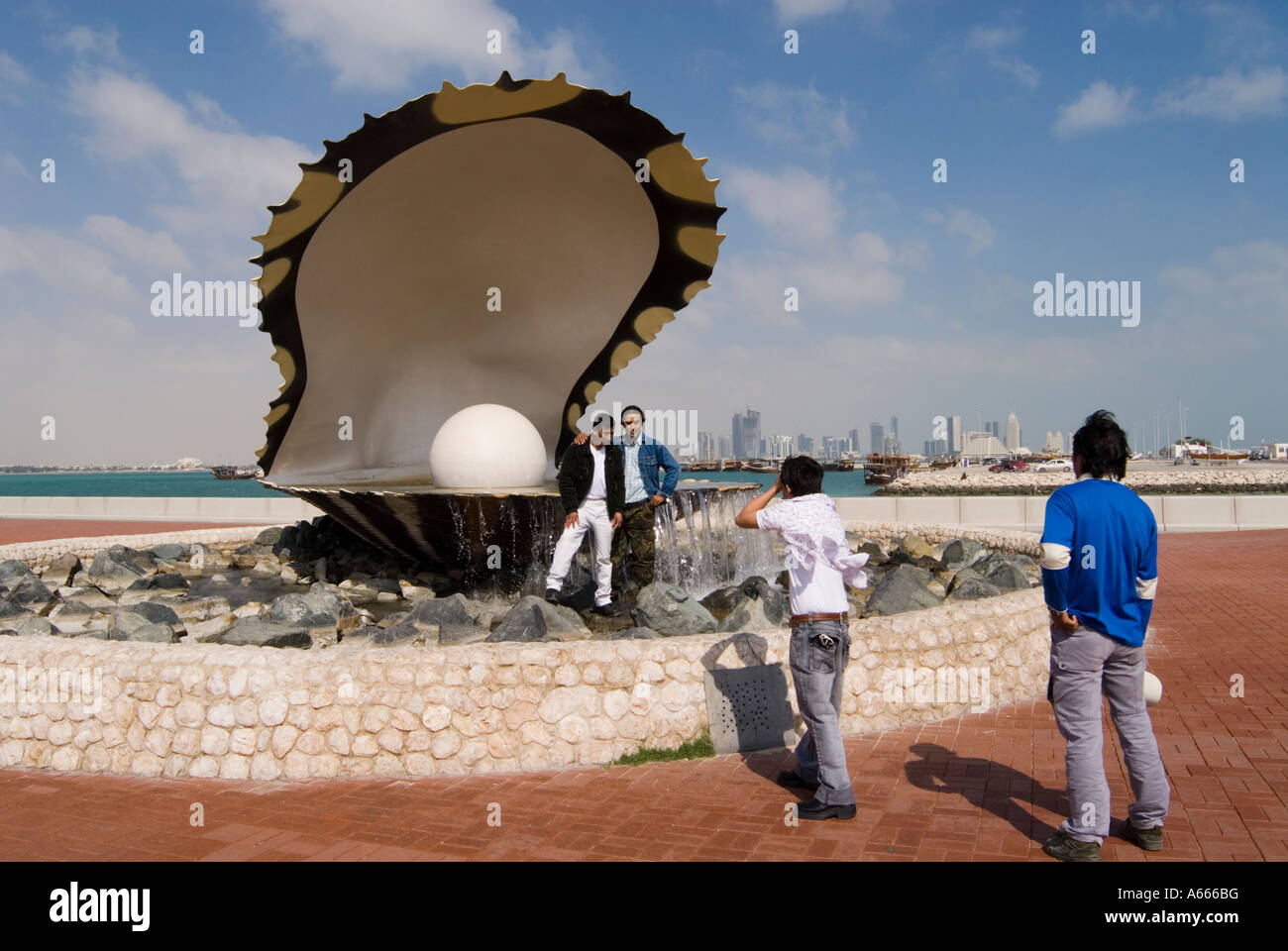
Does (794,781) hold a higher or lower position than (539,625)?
lower

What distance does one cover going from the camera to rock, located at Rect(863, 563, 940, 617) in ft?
24.8

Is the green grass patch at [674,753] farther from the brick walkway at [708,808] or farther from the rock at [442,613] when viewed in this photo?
the rock at [442,613]

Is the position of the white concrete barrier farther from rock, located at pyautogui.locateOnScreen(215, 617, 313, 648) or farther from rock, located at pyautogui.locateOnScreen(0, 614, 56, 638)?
rock, located at pyautogui.locateOnScreen(215, 617, 313, 648)

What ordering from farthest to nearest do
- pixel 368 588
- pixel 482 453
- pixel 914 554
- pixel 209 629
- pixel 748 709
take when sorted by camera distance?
pixel 914 554 → pixel 368 588 → pixel 482 453 → pixel 209 629 → pixel 748 709

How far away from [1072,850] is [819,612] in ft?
4.45

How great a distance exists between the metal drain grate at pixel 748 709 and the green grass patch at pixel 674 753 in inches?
2.0

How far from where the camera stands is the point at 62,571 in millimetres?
11195

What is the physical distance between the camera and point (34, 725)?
17.3 ft

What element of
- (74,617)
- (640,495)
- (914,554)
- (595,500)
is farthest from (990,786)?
(914,554)

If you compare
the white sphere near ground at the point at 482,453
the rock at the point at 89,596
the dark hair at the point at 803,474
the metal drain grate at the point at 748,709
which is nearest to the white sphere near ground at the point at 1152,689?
the dark hair at the point at 803,474

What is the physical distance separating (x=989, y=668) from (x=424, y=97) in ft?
22.8

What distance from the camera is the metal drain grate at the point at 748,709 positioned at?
5.22 metres

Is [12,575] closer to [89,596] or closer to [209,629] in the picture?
[89,596]

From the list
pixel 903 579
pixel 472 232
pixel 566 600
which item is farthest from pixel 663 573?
pixel 472 232
